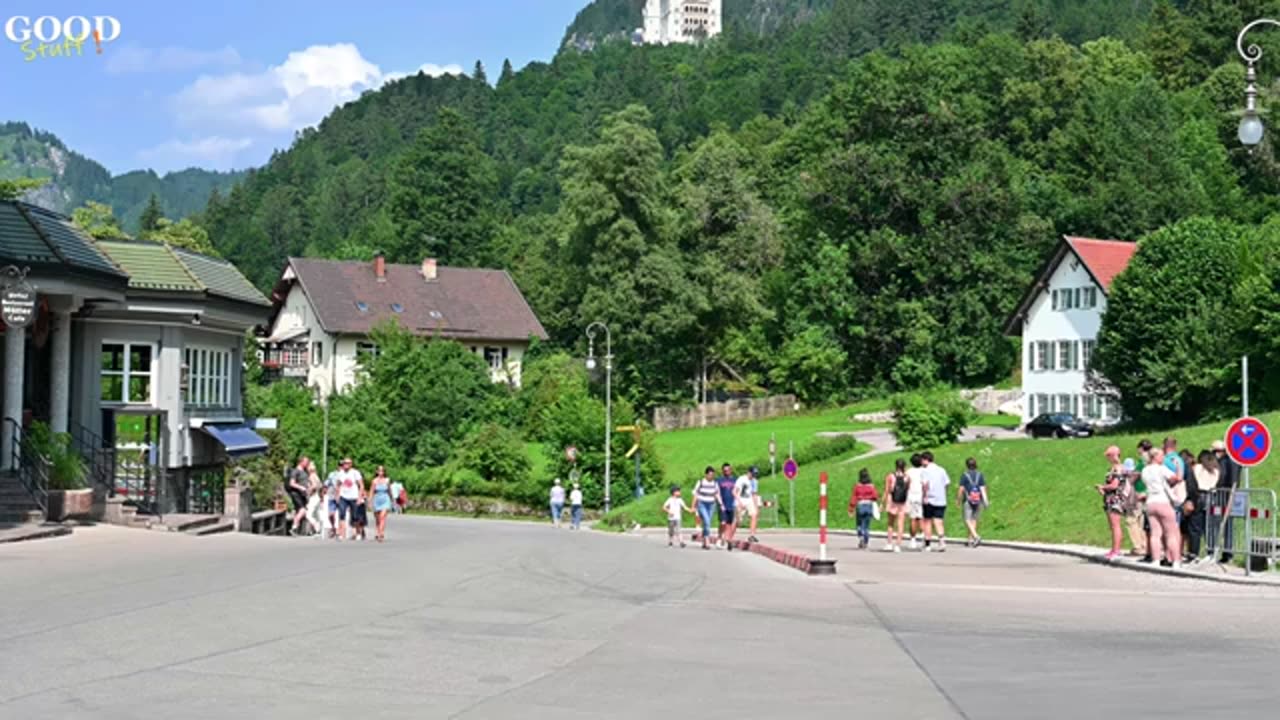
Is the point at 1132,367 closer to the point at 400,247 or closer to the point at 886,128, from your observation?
the point at 886,128

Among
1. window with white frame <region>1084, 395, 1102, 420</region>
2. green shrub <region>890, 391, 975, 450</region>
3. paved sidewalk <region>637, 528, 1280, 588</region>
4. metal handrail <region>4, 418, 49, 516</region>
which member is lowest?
Answer: paved sidewalk <region>637, 528, 1280, 588</region>

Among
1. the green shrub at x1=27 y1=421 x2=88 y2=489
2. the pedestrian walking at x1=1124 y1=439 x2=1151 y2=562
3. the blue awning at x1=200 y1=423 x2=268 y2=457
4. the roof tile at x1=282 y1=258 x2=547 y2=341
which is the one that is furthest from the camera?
the roof tile at x1=282 y1=258 x2=547 y2=341

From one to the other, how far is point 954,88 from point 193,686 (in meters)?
90.4

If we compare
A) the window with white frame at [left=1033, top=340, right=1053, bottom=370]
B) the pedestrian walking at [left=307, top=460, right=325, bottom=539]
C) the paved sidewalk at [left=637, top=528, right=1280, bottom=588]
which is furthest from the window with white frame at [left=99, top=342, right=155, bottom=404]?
the window with white frame at [left=1033, top=340, right=1053, bottom=370]

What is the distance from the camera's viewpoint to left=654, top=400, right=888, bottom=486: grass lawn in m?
74.4

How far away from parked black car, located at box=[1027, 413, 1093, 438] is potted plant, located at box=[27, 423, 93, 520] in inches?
1935

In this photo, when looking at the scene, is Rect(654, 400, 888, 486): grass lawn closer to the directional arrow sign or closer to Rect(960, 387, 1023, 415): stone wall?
Rect(960, 387, 1023, 415): stone wall

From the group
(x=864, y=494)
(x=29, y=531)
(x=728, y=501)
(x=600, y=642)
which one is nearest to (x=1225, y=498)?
(x=864, y=494)

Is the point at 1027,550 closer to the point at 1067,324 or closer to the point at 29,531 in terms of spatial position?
the point at 29,531

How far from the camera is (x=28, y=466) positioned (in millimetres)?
30859

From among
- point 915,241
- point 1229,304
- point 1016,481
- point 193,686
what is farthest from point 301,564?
point 915,241

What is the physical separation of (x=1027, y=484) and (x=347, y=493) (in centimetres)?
1927

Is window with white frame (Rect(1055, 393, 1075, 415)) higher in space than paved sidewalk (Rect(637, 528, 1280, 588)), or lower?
higher

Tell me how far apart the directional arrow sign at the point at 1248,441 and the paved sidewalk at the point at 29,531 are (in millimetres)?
18331
